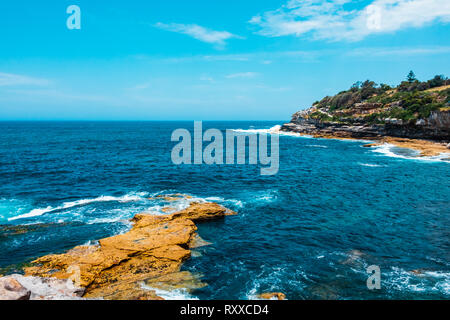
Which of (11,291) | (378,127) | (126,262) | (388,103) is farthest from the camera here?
(388,103)

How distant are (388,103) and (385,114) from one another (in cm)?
1404

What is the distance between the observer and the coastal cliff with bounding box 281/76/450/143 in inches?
2906

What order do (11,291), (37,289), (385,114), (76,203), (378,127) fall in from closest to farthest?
1. (11,291)
2. (37,289)
3. (76,203)
4. (385,114)
5. (378,127)

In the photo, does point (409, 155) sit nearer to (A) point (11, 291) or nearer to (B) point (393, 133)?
(B) point (393, 133)

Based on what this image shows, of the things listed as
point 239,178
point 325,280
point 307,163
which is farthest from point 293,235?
point 307,163

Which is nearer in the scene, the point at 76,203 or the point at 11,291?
the point at 11,291

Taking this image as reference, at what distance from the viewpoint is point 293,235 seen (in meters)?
23.4

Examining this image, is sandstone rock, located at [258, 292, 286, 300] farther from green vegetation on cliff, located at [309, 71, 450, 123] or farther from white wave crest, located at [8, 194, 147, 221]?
green vegetation on cliff, located at [309, 71, 450, 123]

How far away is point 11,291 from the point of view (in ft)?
35.6

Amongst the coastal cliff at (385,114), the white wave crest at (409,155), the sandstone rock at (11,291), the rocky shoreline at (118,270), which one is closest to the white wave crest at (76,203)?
the rocky shoreline at (118,270)

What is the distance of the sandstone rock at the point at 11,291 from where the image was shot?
10540 mm

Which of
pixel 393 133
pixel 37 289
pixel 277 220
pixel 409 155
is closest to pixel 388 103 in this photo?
pixel 393 133

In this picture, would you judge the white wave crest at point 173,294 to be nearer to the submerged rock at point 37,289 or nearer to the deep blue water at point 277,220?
the deep blue water at point 277,220
